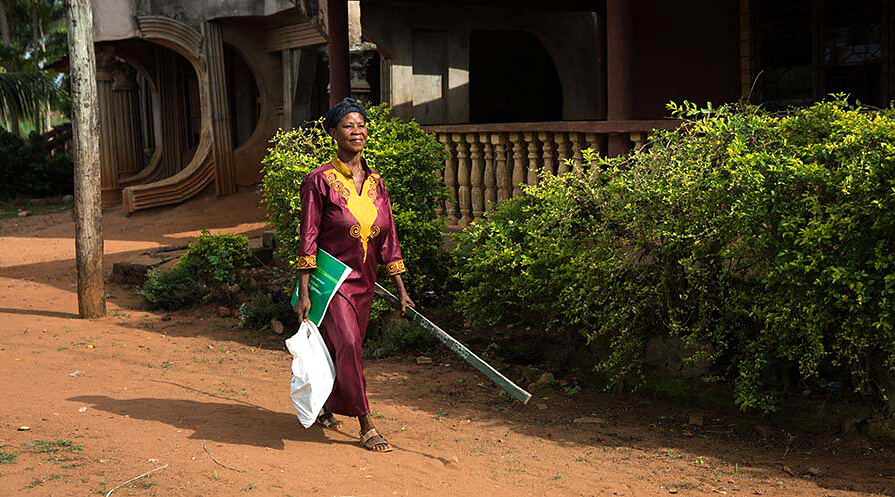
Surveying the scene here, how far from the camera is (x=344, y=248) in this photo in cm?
538

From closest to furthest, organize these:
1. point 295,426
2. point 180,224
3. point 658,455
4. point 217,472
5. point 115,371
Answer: point 217,472, point 658,455, point 295,426, point 115,371, point 180,224

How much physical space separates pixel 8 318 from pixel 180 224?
7593 millimetres

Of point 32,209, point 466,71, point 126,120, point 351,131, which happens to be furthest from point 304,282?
point 32,209

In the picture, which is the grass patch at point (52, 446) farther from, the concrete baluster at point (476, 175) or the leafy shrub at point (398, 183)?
the concrete baluster at point (476, 175)

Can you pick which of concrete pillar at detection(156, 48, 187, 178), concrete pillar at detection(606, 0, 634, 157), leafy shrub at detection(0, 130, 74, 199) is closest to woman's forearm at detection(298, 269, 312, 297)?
concrete pillar at detection(606, 0, 634, 157)

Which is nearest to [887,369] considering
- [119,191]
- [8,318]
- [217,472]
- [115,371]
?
[217,472]

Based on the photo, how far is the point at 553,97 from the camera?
18.8m

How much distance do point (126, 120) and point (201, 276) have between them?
11.7 metres

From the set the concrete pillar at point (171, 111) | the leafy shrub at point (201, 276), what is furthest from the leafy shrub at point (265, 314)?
the concrete pillar at point (171, 111)

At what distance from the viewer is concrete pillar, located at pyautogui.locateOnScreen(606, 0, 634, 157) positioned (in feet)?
28.3

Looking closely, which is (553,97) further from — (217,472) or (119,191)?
(217,472)

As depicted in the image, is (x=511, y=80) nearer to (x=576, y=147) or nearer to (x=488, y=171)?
(x=488, y=171)

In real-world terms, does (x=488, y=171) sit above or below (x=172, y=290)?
above

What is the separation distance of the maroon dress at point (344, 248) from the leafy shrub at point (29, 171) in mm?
19249
